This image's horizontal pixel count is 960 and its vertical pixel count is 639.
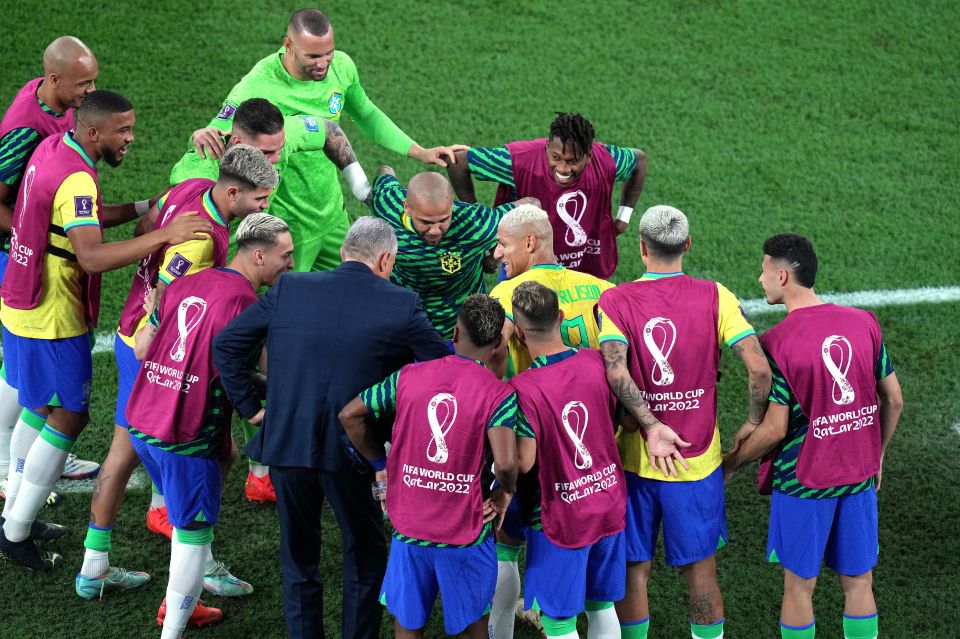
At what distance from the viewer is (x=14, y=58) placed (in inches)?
377

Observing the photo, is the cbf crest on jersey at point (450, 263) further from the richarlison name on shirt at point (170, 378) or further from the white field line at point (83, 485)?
the white field line at point (83, 485)

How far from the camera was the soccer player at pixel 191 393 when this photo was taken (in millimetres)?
4465

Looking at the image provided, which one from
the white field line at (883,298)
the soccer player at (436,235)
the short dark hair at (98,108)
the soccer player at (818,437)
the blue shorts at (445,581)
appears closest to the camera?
the blue shorts at (445,581)

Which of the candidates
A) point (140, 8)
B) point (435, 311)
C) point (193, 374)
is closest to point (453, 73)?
point (140, 8)

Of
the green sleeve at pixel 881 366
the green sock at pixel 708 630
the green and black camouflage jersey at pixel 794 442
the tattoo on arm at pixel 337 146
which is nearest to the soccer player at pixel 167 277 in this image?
the tattoo on arm at pixel 337 146

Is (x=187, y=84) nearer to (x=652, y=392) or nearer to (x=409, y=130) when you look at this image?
(x=409, y=130)

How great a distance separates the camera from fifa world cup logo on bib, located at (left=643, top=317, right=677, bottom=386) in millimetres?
4312

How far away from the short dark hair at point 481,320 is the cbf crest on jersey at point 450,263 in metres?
1.18

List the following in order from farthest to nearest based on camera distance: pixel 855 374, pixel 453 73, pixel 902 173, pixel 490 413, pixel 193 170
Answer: pixel 453 73 < pixel 902 173 < pixel 193 170 < pixel 855 374 < pixel 490 413

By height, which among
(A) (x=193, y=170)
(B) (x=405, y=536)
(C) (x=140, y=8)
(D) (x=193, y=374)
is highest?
(C) (x=140, y=8)

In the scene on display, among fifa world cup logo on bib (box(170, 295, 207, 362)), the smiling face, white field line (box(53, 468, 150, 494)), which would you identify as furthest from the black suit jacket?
white field line (box(53, 468, 150, 494))

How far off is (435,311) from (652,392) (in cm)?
146

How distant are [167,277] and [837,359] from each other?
268 cm

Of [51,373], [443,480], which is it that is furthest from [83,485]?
[443,480]
